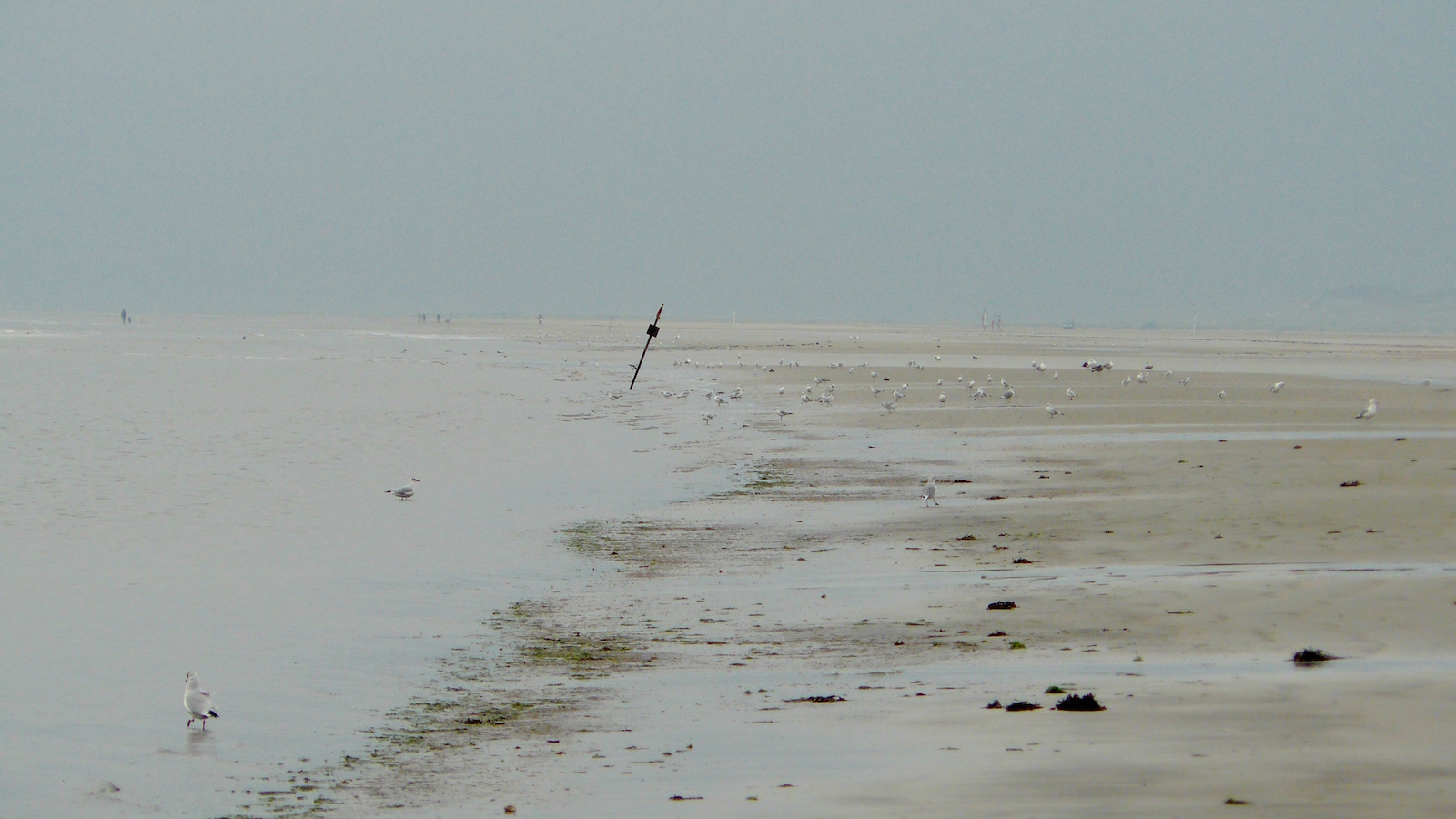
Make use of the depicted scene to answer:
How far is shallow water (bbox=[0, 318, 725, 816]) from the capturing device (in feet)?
24.1

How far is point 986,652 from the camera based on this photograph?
870 centimetres

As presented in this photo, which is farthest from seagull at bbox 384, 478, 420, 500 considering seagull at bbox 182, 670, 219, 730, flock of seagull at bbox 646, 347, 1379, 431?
flock of seagull at bbox 646, 347, 1379, 431

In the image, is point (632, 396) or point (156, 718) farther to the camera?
point (632, 396)

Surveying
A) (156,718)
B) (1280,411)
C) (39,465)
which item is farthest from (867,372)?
(156,718)

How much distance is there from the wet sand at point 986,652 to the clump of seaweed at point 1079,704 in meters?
0.05

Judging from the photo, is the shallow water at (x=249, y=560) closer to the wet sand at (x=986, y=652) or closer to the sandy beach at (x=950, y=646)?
the sandy beach at (x=950, y=646)

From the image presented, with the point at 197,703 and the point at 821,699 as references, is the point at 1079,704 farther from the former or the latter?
the point at 197,703

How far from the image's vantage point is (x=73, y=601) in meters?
11.0

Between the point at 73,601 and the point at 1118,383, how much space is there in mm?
32620

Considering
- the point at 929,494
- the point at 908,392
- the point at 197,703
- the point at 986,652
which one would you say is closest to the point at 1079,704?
the point at 986,652

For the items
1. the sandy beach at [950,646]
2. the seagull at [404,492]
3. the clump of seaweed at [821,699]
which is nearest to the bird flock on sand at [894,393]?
the seagull at [404,492]

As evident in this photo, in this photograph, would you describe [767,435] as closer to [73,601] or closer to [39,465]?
[39,465]

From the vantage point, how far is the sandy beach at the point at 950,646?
6035 millimetres

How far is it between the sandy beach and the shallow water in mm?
312
